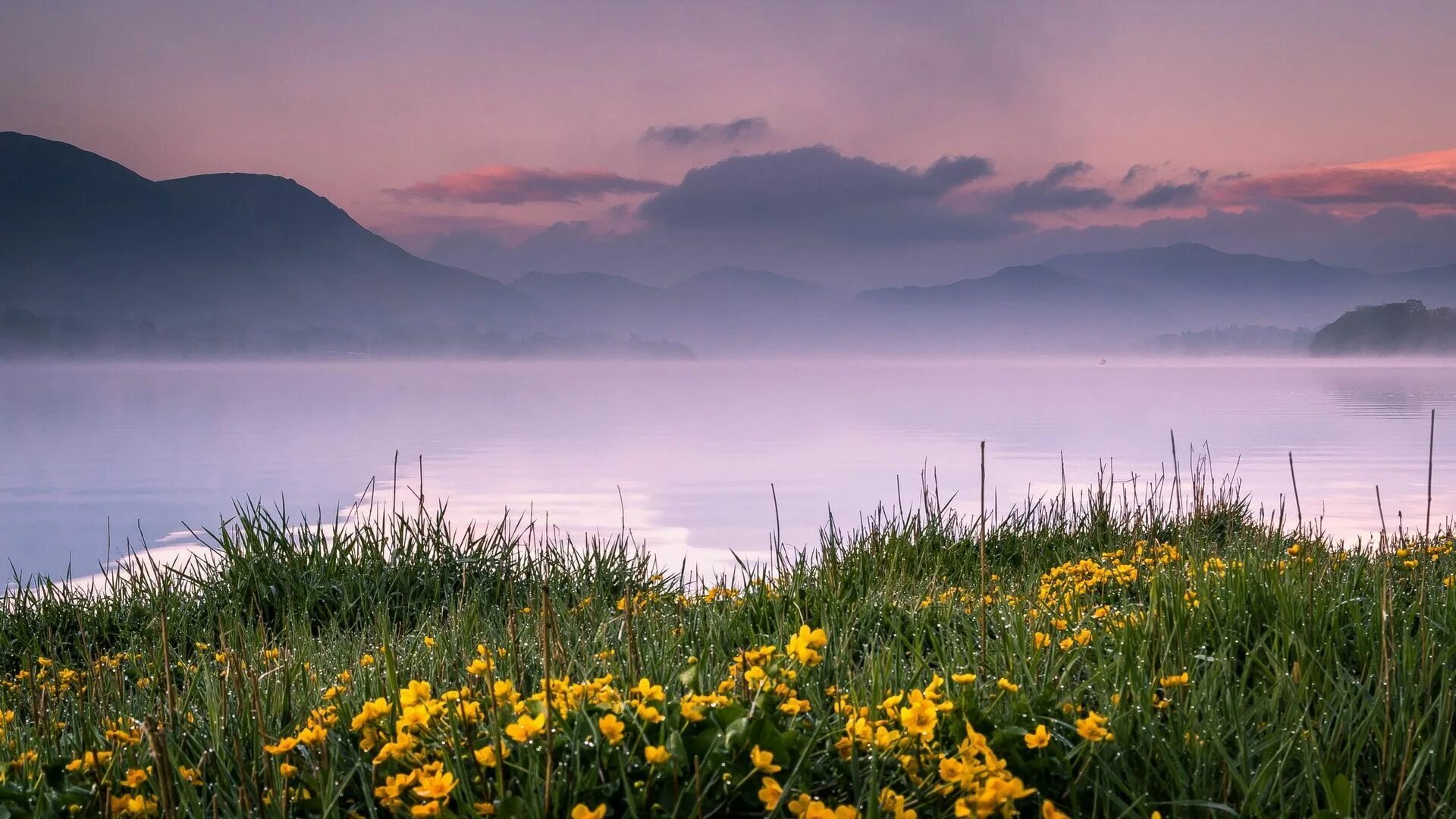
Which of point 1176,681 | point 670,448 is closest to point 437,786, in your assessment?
point 1176,681

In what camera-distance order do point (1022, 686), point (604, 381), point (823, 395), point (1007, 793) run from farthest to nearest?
point (604, 381)
point (823, 395)
point (1022, 686)
point (1007, 793)

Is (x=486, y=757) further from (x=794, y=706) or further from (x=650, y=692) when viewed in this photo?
(x=794, y=706)

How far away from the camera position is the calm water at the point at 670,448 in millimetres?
22922

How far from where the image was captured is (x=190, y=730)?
10.9 feet

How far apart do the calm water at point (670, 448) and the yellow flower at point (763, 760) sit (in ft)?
19.1

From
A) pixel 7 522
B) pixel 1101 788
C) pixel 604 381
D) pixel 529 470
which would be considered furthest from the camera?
pixel 604 381

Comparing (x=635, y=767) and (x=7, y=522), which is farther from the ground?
(x=635, y=767)

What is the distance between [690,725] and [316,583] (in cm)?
592

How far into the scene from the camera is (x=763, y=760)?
2172 millimetres

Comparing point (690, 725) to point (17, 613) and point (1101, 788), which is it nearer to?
point (1101, 788)

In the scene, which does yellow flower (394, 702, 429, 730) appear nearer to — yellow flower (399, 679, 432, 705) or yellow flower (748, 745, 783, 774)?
yellow flower (399, 679, 432, 705)

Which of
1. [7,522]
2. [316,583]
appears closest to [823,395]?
[7,522]

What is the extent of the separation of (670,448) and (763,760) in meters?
40.0

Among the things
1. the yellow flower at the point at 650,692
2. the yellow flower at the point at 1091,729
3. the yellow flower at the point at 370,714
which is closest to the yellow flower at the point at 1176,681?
the yellow flower at the point at 1091,729
